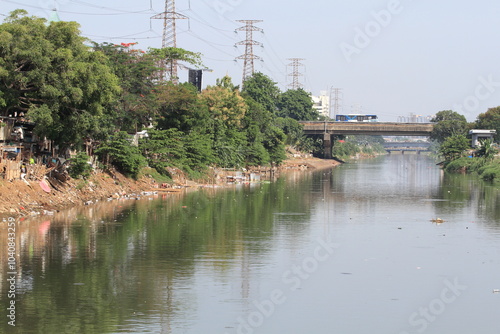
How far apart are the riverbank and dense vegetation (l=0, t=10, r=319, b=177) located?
44.3 inches

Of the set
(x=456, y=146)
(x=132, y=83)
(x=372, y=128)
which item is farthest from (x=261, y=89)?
(x=132, y=83)

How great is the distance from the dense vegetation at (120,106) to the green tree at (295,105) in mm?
45089

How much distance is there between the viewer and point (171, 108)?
6019 cm

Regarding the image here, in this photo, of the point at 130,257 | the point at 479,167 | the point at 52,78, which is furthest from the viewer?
the point at 479,167

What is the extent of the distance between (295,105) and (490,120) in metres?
36.9

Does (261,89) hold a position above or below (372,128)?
above

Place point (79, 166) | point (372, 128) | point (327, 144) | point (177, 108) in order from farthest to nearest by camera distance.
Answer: point (327, 144) < point (372, 128) < point (177, 108) < point (79, 166)

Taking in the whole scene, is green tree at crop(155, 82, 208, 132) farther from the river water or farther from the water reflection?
the river water

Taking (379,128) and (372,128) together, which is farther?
(372,128)

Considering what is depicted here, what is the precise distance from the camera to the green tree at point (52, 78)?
36031 mm

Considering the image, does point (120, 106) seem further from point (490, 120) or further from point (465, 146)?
point (490, 120)

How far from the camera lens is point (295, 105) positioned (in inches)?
5310

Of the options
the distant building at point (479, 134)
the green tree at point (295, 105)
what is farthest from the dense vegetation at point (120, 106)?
the green tree at point (295, 105)

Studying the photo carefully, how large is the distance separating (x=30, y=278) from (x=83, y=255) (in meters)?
4.00
